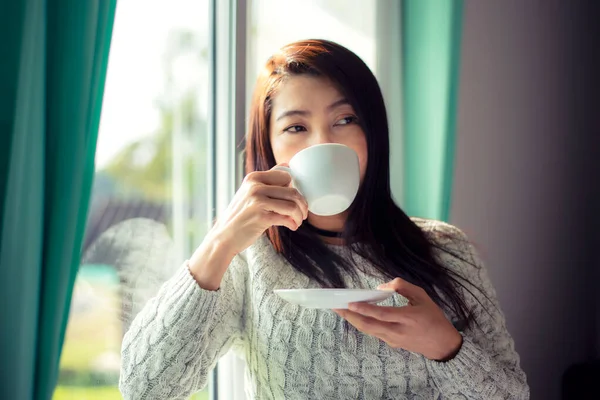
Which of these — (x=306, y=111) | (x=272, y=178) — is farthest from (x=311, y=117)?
(x=272, y=178)

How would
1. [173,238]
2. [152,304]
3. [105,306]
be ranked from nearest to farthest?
[152,304] < [105,306] < [173,238]

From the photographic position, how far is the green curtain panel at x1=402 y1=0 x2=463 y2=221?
1767 millimetres

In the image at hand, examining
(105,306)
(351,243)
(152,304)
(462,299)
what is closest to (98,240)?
(105,306)

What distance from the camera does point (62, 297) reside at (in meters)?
0.77

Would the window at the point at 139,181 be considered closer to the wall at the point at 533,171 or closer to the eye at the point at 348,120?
the eye at the point at 348,120

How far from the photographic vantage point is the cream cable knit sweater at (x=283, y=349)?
0.93 m

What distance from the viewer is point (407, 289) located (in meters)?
0.85

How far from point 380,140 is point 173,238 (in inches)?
26.0

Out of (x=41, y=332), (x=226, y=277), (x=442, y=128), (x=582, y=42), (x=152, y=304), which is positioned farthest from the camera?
(x=582, y=42)

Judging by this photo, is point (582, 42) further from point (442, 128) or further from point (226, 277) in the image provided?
point (226, 277)

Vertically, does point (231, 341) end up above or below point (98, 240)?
below

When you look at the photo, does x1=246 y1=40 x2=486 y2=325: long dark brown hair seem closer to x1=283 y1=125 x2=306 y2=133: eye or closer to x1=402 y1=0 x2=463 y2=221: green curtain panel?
x1=283 y1=125 x2=306 y2=133: eye

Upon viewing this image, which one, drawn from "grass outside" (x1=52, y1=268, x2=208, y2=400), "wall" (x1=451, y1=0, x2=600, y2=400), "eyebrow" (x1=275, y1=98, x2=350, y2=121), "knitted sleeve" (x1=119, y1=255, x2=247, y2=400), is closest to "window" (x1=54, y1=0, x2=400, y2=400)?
"grass outside" (x1=52, y1=268, x2=208, y2=400)

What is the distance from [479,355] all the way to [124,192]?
911 millimetres
